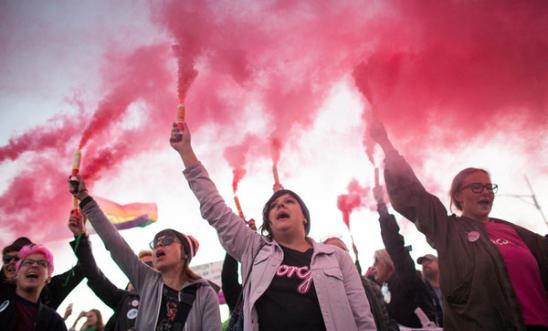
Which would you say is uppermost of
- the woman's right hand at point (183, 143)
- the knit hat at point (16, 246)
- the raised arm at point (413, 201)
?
the woman's right hand at point (183, 143)

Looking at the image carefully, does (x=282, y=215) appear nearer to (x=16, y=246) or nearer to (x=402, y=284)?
(x=402, y=284)

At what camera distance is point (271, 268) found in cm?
278

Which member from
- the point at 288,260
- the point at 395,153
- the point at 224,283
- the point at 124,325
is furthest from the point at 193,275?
the point at 395,153

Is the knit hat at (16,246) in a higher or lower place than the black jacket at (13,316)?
higher

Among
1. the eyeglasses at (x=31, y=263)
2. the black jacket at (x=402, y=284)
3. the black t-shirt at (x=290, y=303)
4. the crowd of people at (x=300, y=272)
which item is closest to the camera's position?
the black t-shirt at (x=290, y=303)

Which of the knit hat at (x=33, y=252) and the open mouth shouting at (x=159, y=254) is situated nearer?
the open mouth shouting at (x=159, y=254)

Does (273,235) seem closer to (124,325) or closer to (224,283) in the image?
(224,283)

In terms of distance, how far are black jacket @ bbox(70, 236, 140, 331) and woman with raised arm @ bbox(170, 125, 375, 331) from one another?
4.97 feet

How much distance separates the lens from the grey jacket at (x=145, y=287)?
3.31 meters

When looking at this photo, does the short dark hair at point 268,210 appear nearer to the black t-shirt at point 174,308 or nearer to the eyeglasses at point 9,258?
the black t-shirt at point 174,308

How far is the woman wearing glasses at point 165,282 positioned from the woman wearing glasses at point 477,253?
84.9 inches

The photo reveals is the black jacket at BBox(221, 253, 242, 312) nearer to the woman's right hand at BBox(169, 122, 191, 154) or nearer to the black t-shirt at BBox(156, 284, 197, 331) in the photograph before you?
the black t-shirt at BBox(156, 284, 197, 331)

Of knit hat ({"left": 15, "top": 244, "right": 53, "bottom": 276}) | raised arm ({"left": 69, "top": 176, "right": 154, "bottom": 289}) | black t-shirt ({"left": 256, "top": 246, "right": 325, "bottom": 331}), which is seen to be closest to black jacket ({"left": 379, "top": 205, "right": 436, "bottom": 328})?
black t-shirt ({"left": 256, "top": 246, "right": 325, "bottom": 331})

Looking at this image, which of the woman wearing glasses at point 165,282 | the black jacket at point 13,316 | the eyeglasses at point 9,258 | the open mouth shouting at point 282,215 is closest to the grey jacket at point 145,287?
the woman wearing glasses at point 165,282
